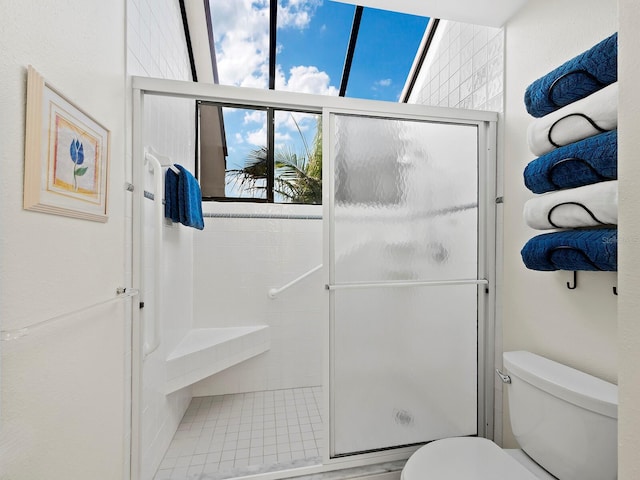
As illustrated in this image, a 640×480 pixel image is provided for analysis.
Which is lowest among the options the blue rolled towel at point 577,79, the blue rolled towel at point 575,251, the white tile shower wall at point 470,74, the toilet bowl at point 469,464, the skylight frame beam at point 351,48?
the toilet bowl at point 469,464

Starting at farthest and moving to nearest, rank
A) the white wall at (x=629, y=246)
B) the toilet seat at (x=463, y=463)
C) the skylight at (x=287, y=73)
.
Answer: the skylight at (x=287, y=73), the toilet seat at (x=463, y=463), the white wall at (x=629, y=246)

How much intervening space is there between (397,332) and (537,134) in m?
1.03

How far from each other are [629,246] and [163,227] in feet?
6.44

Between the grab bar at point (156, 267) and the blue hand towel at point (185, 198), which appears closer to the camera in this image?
the grab bar at point (156, 267)

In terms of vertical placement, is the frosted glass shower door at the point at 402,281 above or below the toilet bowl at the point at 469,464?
above

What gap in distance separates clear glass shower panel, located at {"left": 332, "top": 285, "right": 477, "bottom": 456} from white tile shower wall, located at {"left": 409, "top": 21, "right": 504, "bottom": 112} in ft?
3.54

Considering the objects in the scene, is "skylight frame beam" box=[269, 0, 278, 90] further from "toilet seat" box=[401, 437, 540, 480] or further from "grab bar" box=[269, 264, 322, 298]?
"toilet seat" box=[401, 437, 540, 480]

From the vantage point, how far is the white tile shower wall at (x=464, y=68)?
5.60ft

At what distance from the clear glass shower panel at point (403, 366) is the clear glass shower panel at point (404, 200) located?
124 mm

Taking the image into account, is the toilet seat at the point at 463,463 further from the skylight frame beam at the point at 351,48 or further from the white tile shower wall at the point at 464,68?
the skylight frame beam at the point at 351,48

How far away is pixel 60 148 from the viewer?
85 cm

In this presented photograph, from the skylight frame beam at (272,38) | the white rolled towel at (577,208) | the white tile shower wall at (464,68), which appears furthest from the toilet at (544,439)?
the skylight frame beam at (272,38)

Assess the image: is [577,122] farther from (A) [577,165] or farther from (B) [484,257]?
(B) [484,257]

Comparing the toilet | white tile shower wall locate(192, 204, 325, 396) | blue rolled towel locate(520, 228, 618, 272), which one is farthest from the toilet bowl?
white tile shower wall locate(192, 204, 325, 396)
